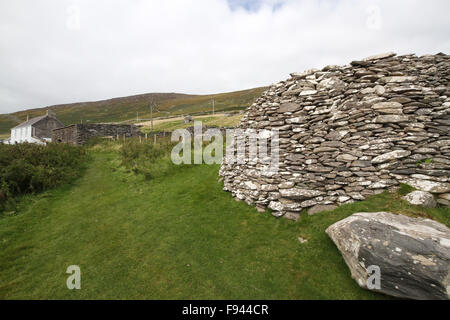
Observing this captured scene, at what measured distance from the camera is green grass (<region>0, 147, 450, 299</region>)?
5176mm

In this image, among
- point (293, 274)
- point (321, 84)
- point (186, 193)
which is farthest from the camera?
point (186, 193)

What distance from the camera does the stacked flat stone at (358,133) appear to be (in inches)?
243

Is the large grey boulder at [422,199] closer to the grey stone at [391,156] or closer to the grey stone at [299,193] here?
the grey stone at [391,156]

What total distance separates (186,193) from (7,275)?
271 inches

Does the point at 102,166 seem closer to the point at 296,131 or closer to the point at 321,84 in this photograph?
the point at 296,131

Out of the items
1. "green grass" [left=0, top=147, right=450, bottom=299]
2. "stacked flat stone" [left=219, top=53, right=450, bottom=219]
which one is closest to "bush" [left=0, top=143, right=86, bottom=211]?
"green grass" [left=0, top=147, right=450, bottom=299]

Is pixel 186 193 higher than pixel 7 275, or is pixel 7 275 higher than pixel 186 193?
pixel 186 193

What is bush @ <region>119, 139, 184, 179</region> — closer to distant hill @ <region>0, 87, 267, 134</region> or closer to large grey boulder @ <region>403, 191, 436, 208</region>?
large grey boulder @ <region>403, 191, 436, 208</region>

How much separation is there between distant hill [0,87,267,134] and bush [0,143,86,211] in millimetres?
75941

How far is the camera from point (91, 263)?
6227 mm

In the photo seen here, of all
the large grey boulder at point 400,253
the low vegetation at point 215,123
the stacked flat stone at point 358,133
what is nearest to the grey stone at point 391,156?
the stacked flat stone at point 358,133

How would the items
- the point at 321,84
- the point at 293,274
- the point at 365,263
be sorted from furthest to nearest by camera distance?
the point at 321,84 → the point at 293,274 → the point at 365,263

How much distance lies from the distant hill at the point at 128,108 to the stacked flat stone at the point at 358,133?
82151 mm
